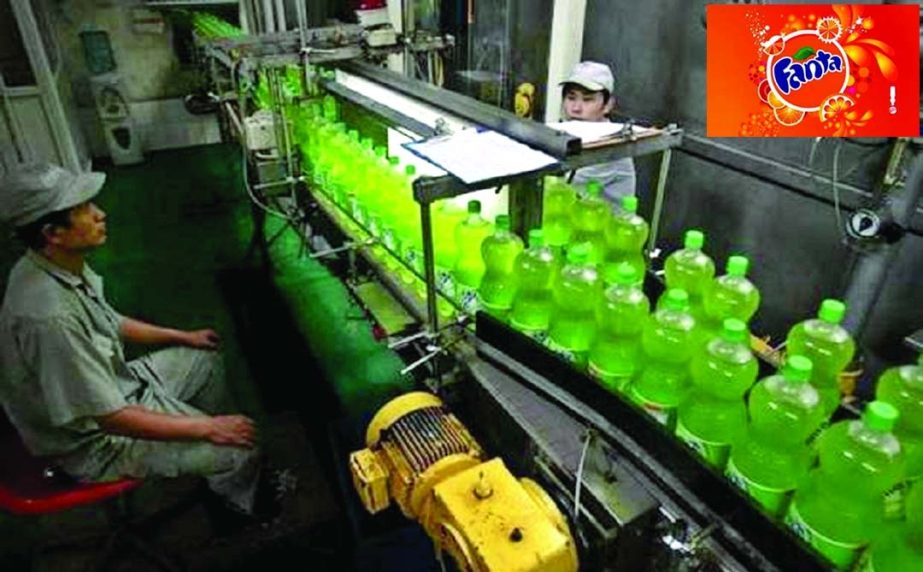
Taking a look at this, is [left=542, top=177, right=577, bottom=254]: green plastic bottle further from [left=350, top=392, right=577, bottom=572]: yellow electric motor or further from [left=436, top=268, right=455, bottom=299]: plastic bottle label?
[left=350, top=392, right=577, bottom=572]: yellow electric motor

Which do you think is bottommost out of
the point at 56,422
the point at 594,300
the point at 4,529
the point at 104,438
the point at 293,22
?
the point at 4,529

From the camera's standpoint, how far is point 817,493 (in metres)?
1.03

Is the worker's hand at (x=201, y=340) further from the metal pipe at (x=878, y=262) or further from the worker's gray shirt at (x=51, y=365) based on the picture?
the metal pipe at (x=878, y=262)

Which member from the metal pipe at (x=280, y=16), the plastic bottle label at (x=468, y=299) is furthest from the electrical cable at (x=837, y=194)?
the metal pipe at (x=280, y=16)

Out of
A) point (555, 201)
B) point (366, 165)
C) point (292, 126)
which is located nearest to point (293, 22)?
point (292, 126)

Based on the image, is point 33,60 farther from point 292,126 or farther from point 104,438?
point 104,438

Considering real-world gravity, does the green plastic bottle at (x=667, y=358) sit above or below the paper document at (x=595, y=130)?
below

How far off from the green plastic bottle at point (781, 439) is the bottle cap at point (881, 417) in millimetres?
113

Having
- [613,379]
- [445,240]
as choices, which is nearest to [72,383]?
[445,240]

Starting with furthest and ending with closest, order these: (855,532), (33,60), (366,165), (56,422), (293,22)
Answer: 1. (33,60)
2. (293,22)
3. (366,165)
4. (56,422)
5. (855,532)

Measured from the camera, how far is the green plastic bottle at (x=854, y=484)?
0.95m

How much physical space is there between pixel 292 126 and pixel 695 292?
2.40 metres

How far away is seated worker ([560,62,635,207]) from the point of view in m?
2.57

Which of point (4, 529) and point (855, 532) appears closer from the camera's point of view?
point (855, 532)
